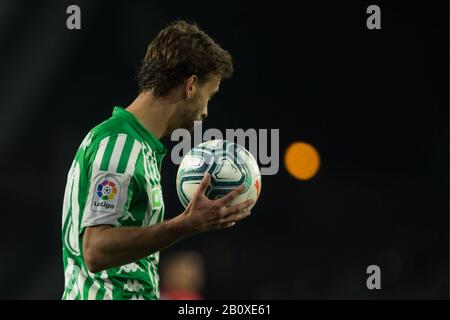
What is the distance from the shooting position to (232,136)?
7.38 meters

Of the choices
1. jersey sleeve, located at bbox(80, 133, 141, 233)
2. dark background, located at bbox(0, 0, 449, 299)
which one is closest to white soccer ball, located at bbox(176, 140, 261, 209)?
jersey sleeve, located at bbox(80, 133, 141, 233)

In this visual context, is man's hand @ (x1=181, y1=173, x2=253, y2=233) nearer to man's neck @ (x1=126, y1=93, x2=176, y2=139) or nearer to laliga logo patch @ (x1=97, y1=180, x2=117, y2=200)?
laliga logo patch @ (x1=97, y1=180, x2=117, y2=200)

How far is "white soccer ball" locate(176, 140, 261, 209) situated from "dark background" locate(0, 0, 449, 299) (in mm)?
3997

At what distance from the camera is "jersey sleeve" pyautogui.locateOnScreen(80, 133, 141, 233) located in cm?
269

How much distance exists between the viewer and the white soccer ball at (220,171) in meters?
3.08

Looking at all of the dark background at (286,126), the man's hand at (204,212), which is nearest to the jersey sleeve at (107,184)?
the man's hand at (204,212)

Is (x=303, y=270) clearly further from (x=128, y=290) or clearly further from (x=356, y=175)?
(x=128, y=290)

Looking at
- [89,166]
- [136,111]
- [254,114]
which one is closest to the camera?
[89,166]

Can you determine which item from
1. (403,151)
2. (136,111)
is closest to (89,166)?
(136,111)

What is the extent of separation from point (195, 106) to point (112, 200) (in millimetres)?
705

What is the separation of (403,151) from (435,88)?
0.74 metres

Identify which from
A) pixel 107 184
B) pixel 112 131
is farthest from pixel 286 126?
pixel 107 184

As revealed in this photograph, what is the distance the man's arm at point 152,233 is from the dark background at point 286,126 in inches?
174
